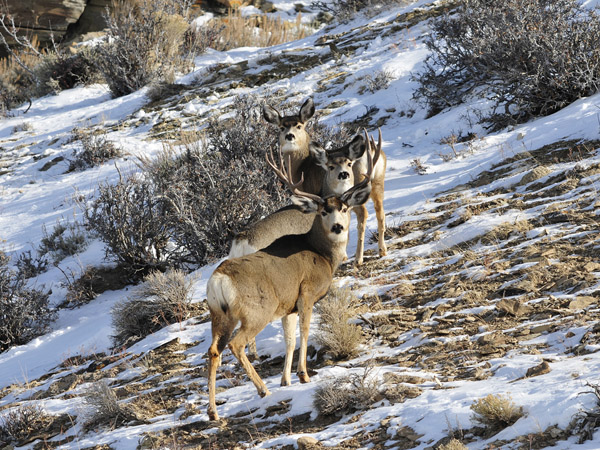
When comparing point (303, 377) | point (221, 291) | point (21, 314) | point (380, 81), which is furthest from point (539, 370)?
point (380, 81)

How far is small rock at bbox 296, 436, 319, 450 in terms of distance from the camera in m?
4.57

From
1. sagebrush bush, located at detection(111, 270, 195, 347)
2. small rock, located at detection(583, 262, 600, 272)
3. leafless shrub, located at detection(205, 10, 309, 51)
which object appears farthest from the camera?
leafless shrub, located at detection(205, 10, 309, 51)

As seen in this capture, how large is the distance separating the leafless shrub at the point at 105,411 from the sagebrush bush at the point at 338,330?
179cm

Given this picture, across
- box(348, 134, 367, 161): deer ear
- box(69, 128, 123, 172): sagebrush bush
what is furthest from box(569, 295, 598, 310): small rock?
box(69, 128, 123, 172): sagebrush bush

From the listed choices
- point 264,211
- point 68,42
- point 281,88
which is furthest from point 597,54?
point 68,42

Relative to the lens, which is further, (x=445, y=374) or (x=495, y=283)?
(x=495, y=283)

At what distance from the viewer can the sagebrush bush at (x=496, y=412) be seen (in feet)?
13.3

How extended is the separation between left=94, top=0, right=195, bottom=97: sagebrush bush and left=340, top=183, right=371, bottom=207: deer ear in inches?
501

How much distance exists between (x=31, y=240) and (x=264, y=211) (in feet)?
15.1

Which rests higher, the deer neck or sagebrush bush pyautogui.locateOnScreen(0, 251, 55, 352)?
the deer neck

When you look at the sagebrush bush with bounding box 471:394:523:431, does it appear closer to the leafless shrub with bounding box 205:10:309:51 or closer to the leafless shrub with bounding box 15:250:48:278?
the leafless shrub with bounding box 15:250:48:278

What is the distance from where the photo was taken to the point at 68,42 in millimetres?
23047

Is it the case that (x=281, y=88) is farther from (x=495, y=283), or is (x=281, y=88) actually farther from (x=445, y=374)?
(x=445, y=374)

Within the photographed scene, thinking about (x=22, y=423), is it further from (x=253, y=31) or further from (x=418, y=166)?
(x=253, y=31)
